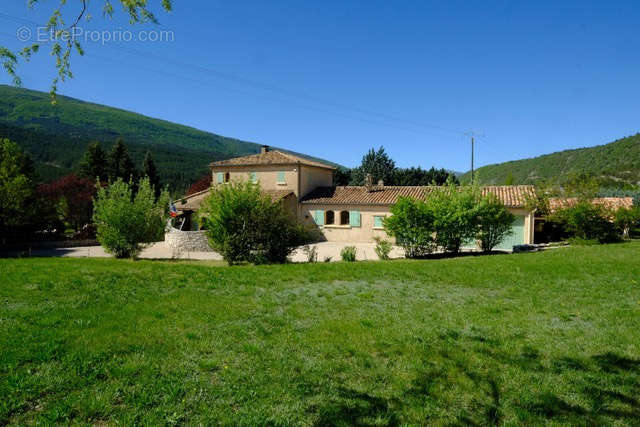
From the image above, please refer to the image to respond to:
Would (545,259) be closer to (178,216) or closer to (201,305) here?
(201,305)

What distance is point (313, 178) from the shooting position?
3031 centimetres

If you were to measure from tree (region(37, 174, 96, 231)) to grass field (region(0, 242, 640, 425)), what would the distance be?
2168 centimetres

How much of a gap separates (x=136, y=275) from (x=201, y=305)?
4.26 meters

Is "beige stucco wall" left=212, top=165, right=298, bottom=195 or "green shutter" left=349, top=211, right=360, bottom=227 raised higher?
"beige stucco wall" left=212, top=165, right=298, bottom=195

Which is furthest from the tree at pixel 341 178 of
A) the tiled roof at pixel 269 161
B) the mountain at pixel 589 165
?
the mountain at pixel 589 165

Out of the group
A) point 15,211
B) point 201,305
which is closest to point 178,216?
point 15,211

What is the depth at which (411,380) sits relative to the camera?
469 centimetres

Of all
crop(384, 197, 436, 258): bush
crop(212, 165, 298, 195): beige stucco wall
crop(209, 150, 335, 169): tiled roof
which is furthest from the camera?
crop(209, 150, 335, 169): tiled roof

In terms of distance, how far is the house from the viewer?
26.2m

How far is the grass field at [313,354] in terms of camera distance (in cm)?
398

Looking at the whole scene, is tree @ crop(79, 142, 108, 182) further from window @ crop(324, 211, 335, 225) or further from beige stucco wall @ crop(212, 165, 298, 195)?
window @ crop(324, 211, 335, 225)

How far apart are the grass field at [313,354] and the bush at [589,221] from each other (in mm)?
12164

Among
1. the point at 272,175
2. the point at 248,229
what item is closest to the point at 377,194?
the point at 272,175

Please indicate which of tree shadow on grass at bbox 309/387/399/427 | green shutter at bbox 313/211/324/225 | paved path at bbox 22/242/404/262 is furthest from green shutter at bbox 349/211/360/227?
tree shadow on grass at bbox 309/387/399/427
